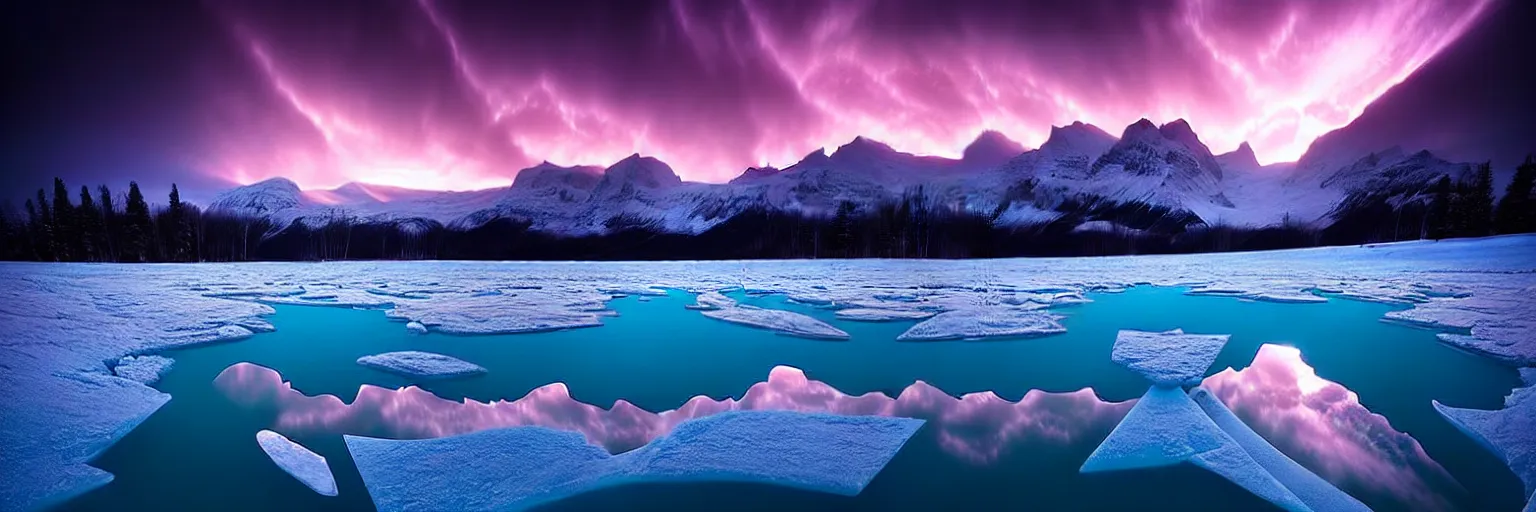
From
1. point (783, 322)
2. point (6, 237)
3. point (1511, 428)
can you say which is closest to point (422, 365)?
point (783, 322)

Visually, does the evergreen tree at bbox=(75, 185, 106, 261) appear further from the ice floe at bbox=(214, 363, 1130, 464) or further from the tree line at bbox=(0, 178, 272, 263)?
the ice floe at bbox=(214, 363, 1130, 464)

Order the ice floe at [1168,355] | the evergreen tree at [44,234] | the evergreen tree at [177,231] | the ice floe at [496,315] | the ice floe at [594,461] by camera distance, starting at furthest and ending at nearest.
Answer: the evergreen tree at [177,231] → the evergreen tree at [44,234] → the ice floe at [496,315] → the ice floe at [1168,355] → the ice floe at [594,461]

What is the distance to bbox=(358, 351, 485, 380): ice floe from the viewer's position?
6.74 meters

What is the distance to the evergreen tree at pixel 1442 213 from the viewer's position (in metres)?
28.3

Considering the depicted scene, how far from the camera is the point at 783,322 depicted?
10734mm

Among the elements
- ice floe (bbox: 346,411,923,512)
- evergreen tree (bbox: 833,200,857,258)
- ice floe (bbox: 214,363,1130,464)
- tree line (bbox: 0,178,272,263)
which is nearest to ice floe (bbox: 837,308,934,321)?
ice floe (bbox: 214,363,1130,464)

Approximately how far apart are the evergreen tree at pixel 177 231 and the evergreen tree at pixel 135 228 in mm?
2372

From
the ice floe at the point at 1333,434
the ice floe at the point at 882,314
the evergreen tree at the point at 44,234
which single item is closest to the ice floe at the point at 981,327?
the ice floe at the point at 882,314

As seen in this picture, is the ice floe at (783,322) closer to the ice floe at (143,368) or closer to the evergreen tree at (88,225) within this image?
the ice floe at (143,368)

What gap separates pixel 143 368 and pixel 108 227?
94.2ft

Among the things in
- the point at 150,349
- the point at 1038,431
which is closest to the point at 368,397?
the point at 150,349

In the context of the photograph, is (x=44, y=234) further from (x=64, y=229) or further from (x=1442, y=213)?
(x=1442, y=213)

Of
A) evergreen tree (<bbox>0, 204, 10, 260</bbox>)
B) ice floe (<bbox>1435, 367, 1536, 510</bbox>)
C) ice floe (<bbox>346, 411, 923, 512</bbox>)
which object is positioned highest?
evergreen tree (<bbox>0, 204, 10, 260</bbox>)

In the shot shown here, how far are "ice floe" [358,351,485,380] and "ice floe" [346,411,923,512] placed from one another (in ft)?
7.83
